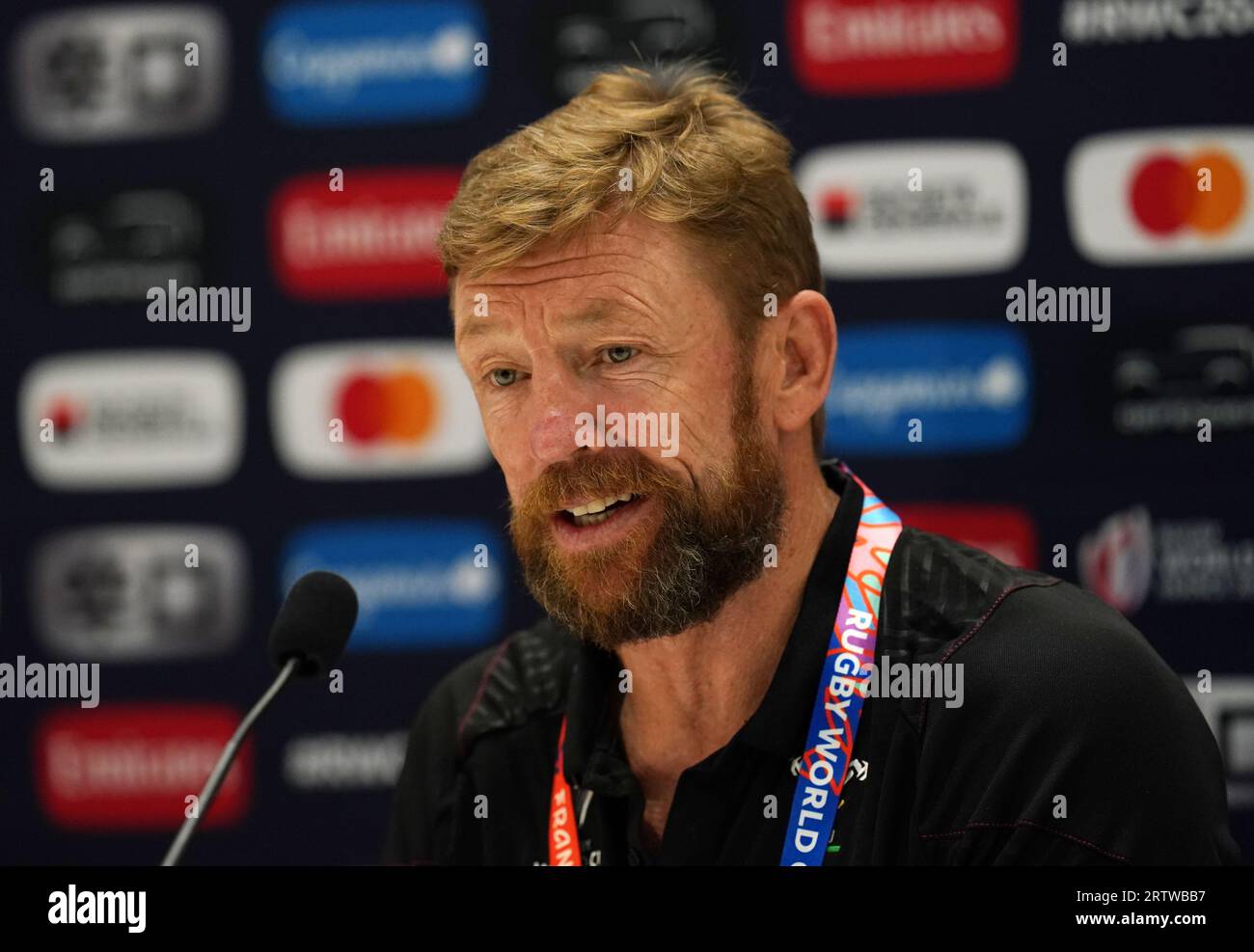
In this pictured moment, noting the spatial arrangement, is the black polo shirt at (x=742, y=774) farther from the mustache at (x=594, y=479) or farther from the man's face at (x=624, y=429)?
the mustache at (x=594, y=479)

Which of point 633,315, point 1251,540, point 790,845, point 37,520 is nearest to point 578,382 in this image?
point 633,315

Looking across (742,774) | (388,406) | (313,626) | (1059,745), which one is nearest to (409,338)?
(388,406)

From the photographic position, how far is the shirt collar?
5.07ft

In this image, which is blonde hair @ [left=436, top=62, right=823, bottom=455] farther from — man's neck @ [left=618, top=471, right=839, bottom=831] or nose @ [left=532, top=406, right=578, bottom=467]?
man's neck @ [left=618, top=471, right=839, bottom=831]

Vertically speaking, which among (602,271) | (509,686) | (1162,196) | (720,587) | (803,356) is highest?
(1162,196)

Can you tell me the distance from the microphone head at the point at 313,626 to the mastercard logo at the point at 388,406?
1355mm

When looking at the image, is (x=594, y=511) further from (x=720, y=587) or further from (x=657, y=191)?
(x=657, y=191)

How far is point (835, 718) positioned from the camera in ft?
4.96

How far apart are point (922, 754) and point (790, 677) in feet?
0.65

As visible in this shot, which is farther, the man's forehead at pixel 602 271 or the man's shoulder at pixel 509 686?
the man's shoulder at pixel 509 686

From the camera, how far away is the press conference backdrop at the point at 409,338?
8.61ft

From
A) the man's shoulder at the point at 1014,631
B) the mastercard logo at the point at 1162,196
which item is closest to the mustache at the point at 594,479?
the man's shoulder at the point at 1014,631

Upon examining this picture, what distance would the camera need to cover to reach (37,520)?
2.98 meters
